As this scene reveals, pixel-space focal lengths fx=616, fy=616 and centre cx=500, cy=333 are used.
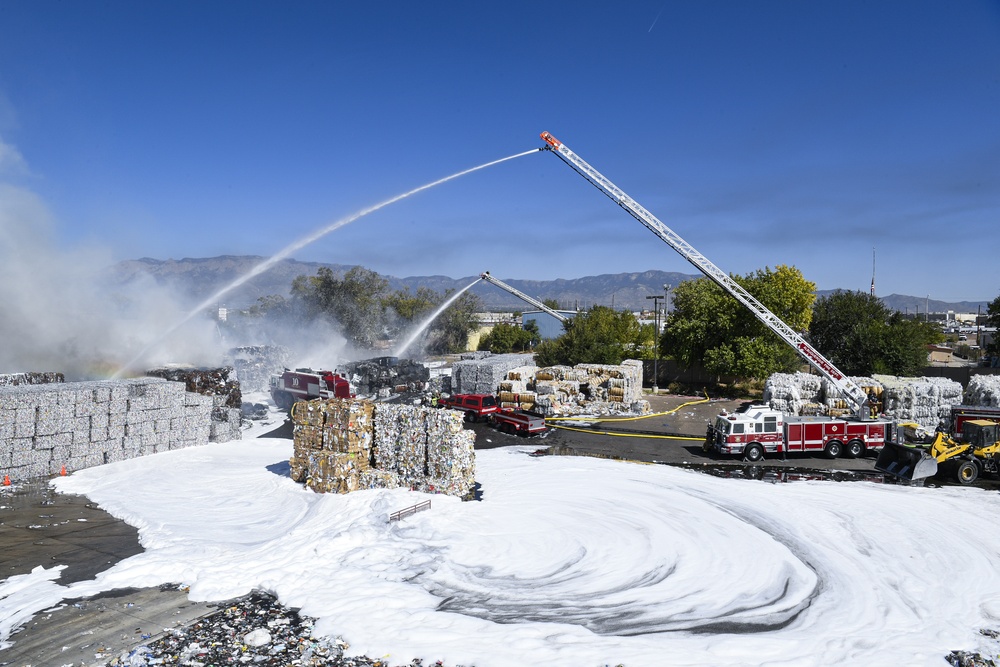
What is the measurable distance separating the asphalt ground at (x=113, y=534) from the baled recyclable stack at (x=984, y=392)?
7.07m

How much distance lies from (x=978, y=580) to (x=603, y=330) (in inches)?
1278

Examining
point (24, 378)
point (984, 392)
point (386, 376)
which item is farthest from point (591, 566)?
point (386, 376)

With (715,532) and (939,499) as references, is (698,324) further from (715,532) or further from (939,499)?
(715,532)

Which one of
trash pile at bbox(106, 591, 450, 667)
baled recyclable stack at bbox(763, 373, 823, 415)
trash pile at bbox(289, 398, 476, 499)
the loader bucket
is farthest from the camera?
baled recyclable stack at bbox(763, 373, 823, 415)

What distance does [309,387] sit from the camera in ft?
108

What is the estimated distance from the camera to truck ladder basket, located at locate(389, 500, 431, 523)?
14.9 meters

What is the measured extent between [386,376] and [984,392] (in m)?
29.9

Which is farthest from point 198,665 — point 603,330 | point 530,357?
point 603,330

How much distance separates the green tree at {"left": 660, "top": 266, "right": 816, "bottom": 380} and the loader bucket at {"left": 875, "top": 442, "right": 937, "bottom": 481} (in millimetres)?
17672

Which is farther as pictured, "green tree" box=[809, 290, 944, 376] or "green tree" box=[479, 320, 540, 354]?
"green tree" box=[479, 320, 540, 354]

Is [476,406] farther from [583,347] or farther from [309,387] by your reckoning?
[583,347]

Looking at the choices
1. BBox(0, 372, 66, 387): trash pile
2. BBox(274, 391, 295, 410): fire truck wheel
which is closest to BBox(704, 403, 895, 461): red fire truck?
BBox(274, 391, 295, 410): fire truck wheel

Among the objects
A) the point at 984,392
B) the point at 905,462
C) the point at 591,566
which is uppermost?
Result: the point at 984,392

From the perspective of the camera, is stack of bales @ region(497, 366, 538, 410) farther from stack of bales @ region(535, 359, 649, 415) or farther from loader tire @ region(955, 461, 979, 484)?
loader tire @ region(955, 461, 979, 484)
